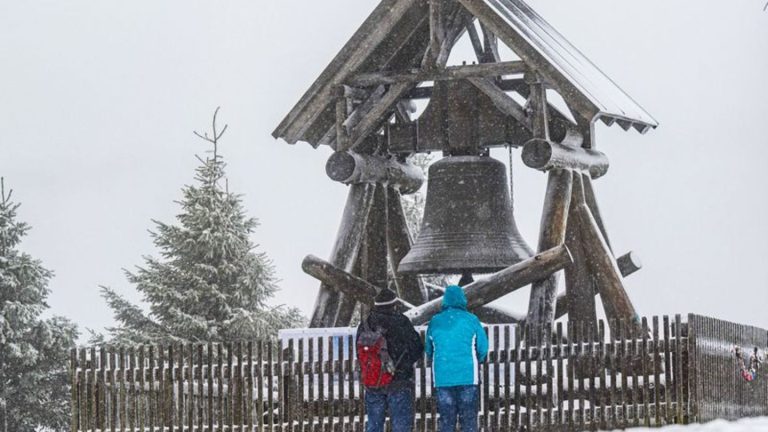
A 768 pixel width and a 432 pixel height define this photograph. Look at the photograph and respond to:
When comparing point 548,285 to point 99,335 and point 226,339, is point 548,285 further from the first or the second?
point 99,335

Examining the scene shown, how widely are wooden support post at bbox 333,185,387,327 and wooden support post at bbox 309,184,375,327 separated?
240mm

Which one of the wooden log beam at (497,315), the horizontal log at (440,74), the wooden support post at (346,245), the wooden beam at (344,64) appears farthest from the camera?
the wooden log beam at (497,315)

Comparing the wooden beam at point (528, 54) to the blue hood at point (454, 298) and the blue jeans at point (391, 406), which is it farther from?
the blue jeans at point (391, 406)

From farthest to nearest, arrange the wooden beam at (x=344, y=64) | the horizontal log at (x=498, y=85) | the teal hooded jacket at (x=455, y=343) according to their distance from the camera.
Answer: the horizontal log at (x=498, y=85) → the wooden beam at (x=344, y=64) → the teal hooded jacket at (x=455, y=343)

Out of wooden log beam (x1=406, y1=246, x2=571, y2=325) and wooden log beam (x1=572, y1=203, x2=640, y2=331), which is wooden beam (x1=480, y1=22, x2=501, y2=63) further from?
wooden log beam (x1=406, y1=246, x2=571, y2=325)

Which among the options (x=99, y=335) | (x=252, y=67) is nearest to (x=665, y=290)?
(x=252, y=67)

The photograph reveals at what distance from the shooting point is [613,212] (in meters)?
76.8

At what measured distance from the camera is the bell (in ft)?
73.4

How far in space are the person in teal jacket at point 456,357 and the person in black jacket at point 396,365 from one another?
25 cm

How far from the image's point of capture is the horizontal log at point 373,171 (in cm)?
2259

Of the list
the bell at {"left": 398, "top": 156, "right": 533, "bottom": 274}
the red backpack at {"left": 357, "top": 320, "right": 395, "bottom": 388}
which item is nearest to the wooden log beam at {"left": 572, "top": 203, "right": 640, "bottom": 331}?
the bell at {"left": 398, "top": 156, "right": 533, "bottom": 274}

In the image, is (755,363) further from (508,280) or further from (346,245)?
(346,245)

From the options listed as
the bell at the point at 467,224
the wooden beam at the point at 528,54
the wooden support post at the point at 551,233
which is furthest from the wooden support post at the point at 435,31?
the wooden support post at the point at 551,233

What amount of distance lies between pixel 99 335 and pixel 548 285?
16708 mm
